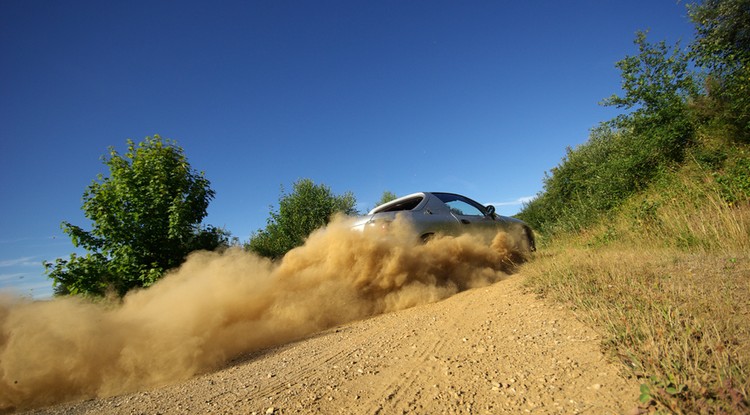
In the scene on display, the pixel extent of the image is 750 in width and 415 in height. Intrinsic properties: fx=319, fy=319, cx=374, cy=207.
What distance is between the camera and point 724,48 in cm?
1200

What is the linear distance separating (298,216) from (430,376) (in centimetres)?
2318

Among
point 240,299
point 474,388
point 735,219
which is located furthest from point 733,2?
point 240,299

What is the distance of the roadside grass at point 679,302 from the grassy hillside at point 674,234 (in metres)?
0.01

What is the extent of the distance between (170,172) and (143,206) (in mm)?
1135

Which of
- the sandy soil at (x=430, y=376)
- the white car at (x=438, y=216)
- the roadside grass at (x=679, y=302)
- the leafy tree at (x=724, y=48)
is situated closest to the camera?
the roadside grass at (x=679, y=302)

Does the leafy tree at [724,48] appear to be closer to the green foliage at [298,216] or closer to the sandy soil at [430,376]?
the sandy soil at [430,376]

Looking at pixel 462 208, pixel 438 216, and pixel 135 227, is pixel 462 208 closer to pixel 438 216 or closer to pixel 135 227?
pixel 438 216

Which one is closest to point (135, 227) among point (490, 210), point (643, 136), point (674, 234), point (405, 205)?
point (405, 205)

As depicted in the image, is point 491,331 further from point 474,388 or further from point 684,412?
point 684,412

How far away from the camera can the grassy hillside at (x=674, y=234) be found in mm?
2035

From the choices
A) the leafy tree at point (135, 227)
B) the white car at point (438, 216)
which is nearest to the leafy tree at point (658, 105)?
the white car at point (438, 216)

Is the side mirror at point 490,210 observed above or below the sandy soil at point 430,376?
above

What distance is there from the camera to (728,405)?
5.18 feet

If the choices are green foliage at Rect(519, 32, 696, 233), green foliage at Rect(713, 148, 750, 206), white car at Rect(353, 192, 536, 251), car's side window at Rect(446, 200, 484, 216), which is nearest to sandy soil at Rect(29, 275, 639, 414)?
white car at Rect(353, 192, 536, 251)
